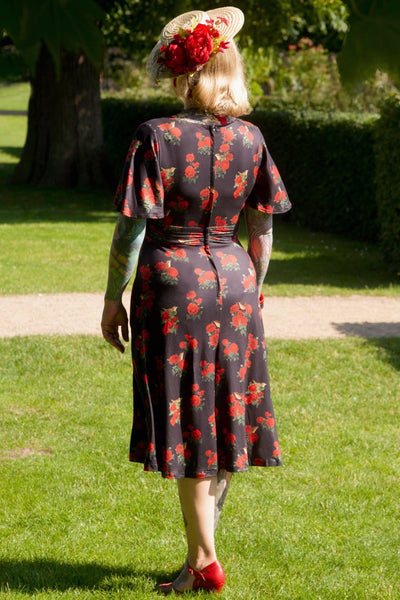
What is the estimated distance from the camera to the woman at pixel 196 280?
2.92 metres

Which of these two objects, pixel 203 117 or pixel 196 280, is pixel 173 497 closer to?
pixel 196 280

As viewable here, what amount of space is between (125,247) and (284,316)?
4871mm

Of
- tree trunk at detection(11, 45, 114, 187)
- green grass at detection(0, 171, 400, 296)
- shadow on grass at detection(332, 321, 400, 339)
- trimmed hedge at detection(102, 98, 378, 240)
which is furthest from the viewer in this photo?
tree trunk at detection(11, 45, 114, 187)

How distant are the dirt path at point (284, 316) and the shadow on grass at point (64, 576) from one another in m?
3.61

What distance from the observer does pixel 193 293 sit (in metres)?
3.00

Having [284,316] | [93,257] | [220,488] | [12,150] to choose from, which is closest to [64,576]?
[220,488]

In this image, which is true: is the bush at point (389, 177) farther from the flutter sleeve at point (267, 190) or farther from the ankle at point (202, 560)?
the ankle at point (202, 560)

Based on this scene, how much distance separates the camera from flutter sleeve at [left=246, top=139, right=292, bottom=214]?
3182mm

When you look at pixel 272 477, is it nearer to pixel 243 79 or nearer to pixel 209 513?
pixel 209 513

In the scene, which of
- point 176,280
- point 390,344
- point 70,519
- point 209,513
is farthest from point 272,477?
point 390,344

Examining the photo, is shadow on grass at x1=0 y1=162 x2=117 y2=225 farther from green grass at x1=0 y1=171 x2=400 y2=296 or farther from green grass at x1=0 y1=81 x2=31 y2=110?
green grass at x1=0 y1=81 x2=31 y2=110

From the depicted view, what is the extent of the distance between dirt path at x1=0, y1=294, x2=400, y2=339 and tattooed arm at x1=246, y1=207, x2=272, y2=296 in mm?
3820

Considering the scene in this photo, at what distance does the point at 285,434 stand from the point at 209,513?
190 centimetres

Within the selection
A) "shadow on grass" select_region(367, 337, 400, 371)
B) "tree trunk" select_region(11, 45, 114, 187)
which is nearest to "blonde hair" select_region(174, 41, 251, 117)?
"shadow on grass" select_region(367, 337, 400, 371)
